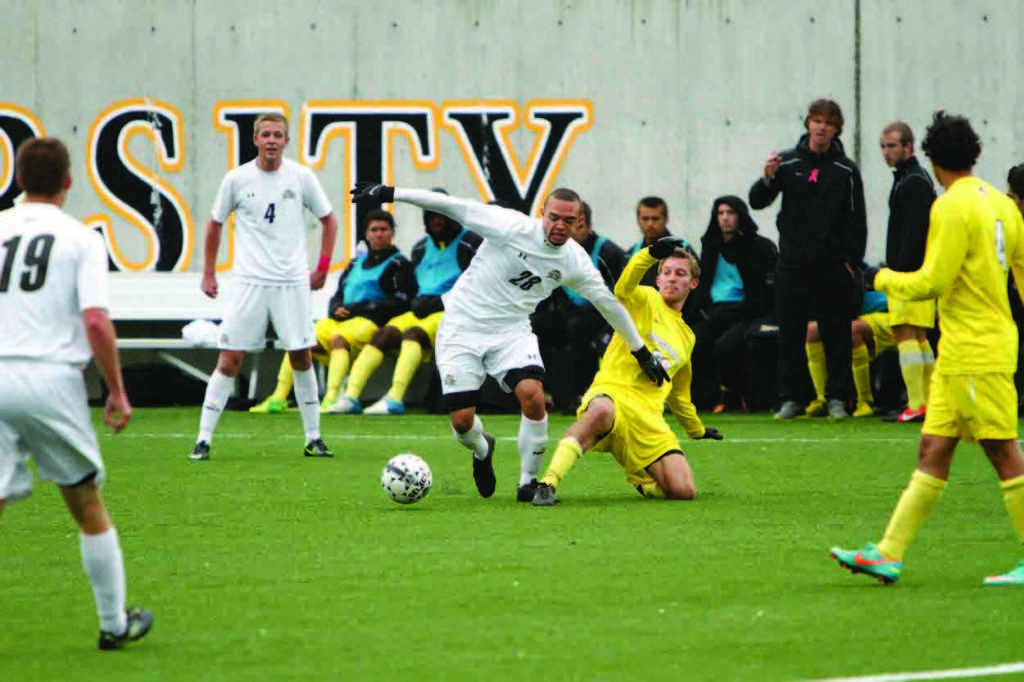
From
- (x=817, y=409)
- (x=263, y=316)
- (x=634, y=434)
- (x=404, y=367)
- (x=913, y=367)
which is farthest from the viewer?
(x=404, y=367)

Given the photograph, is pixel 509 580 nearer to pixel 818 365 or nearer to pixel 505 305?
pixel 505 305

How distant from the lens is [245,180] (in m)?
13.2

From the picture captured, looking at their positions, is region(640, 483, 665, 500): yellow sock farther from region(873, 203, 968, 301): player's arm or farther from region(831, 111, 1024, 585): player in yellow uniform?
region(873, 203, 968, 301): player's arm

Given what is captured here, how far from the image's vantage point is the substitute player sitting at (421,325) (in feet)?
58.8

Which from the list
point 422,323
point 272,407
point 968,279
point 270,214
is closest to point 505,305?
point 270,214

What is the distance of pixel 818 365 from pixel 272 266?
5.79 m

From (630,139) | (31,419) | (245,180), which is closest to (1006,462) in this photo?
(31,419)

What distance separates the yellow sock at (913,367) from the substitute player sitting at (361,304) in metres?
5.13

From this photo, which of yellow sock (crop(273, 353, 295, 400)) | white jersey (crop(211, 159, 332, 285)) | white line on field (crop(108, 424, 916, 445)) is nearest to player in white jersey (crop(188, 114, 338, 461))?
white jersey (crop(211, 159, 332, 285))

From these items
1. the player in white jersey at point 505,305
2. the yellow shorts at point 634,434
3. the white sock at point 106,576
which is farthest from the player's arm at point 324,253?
the white sock at point 106,576

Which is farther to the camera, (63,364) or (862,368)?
(862,368)

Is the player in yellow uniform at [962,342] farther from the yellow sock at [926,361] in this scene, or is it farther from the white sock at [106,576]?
the yellow sock at [926,361]

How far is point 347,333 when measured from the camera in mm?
18375

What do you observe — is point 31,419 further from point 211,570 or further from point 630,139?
point 630,139
